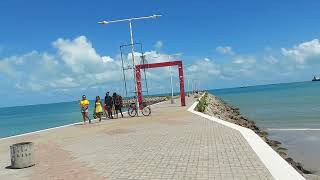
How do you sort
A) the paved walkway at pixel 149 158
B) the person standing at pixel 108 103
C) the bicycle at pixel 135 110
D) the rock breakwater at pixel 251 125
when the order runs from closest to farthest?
the paved walkway at pixel 149 158, the rock breakwater at pixel 251 125, the person standing at pixel 108 103, the bicycle at pixel 135 110

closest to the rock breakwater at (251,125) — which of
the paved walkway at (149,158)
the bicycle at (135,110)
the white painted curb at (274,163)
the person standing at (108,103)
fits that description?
the white painted curb at (274,163)

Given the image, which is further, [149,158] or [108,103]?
[108,103]

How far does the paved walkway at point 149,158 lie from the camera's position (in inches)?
372

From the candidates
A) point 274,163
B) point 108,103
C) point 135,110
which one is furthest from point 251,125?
point 274,163

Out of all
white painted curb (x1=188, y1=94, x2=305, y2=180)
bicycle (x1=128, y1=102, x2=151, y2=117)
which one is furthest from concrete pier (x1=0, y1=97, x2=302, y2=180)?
bicycle (x1=128, y1=102, x2=151, y2=117)

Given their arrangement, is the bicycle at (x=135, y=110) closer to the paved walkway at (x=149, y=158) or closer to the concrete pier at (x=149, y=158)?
the concrete pier at (x=149, y=158)

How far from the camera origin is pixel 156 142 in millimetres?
14406

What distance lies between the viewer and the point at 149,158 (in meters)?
11.4

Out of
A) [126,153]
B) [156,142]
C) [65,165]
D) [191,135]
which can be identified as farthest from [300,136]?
[65,165]

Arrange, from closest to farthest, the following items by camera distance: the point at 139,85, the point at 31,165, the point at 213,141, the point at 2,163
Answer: the point at 31,165
the point at 2,163
the point at 213,141
the point at 139,85

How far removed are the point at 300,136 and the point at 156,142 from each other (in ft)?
41.4

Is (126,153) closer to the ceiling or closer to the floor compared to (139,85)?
closer to the floor

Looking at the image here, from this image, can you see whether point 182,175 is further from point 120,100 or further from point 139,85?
point 139,85

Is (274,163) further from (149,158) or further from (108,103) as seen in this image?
(108,103)
